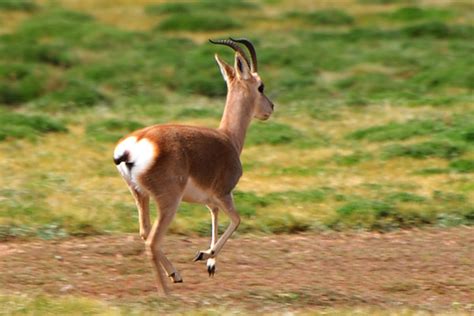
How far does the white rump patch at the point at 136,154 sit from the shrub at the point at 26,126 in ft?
23.9

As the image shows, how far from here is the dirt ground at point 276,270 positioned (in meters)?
8.06

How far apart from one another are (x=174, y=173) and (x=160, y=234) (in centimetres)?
43

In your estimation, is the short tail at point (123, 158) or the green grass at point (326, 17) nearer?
the short tail at point (123, 158)

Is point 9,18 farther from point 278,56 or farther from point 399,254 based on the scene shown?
point 399,254

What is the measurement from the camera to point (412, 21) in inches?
1157

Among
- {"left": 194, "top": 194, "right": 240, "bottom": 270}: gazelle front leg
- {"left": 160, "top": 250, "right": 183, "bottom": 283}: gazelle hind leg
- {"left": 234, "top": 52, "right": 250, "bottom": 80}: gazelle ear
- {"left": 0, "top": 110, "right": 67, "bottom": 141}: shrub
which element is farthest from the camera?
{"left": 0, "top": 110, "right": 67, "bottom": 141}: shrub

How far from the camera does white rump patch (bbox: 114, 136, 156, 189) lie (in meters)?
7.89

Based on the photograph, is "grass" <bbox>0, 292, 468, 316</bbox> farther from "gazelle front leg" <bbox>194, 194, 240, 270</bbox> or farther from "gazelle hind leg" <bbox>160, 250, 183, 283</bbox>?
"gazelle front leg" <bbox>194, 194, 240, 270</bbox>

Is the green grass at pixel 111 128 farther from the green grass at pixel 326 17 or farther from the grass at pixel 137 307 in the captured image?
the green grass at pixel 326 17

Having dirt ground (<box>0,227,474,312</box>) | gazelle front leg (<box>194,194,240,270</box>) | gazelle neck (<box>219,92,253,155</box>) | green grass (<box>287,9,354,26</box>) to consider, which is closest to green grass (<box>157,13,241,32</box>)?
green grass (<box>287,9,354,26</box>)

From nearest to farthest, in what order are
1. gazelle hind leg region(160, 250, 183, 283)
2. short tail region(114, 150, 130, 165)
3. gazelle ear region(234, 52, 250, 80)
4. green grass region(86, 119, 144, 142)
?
1. short tail region(114, 150, 130, 165)
2. gazelle hind leg region(160, 250, 183, 283)
3. gazelle ear region(234, 52, 250, 80)
4. green grass region(86, 119, 144, 142)

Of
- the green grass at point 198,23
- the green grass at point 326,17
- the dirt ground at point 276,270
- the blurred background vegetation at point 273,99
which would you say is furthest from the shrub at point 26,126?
the green grass at point 326,17

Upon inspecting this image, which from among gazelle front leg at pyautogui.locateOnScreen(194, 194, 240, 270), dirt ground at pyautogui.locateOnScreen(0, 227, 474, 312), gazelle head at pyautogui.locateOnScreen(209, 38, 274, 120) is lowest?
dirt ground at pyautogui.locateOnScreen(0, 227, 474, 312)

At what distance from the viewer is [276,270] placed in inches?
362
